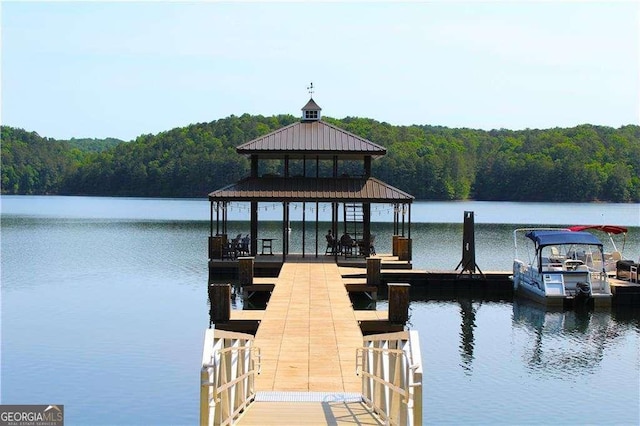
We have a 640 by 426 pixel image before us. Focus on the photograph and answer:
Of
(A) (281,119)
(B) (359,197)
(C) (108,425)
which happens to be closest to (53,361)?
(C) (108,425)

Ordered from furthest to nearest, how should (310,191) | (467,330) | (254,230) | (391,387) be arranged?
(254,230) → (310,191) → (467,330) → (391,387)

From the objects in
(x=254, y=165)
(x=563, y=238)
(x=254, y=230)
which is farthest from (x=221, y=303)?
(x=254, y=165)

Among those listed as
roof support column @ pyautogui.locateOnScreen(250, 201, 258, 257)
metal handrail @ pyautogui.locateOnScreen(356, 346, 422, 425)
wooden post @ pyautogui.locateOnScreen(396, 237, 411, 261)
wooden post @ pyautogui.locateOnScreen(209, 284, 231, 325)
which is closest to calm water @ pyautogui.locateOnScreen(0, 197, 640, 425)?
wooden post @ pyautogui.locateOnScreen(209, 284, 231, 325)

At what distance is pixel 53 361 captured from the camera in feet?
60.0

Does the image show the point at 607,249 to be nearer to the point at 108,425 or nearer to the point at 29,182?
the point at 108,425

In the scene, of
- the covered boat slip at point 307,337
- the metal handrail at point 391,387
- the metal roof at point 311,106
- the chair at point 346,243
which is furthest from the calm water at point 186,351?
the metal roof at point 311,106

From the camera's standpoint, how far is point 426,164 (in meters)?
123

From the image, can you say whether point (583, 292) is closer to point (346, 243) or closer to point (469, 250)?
point (469, 250)

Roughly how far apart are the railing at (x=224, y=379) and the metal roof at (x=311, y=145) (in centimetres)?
1946

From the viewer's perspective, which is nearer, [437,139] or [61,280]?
[61,280]

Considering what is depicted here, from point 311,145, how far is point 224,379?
22.1m

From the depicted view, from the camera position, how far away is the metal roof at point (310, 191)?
98.3 feet

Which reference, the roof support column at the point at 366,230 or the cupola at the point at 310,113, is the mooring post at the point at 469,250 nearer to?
the roof support column at the point at 366,230

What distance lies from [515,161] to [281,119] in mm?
36975
